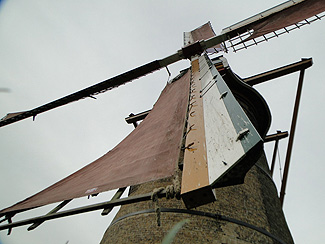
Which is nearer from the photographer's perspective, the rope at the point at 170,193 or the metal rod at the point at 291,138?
the rope at the point at 170,193

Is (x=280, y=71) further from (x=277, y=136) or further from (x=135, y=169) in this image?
(x=135, y=169)

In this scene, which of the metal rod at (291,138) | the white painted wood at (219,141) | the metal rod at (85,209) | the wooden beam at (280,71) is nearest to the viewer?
the white painted wood at (219,141)

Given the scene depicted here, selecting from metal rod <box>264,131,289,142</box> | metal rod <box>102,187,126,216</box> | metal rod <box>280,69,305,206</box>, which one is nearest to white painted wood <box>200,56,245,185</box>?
metal rod <box>102,187,126,216</box>

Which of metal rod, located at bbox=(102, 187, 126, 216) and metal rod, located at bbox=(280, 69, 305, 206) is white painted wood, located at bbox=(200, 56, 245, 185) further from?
metal rod, located at bbox=(280, 69, 305, 206)

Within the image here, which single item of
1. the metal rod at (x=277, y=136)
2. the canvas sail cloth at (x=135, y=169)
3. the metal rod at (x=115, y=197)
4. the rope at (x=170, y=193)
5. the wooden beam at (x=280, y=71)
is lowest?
the metal rod at (x=277, y=136)

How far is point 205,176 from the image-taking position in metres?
1.30

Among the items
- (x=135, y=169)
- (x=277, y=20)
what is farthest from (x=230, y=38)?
(x=135, y=169)

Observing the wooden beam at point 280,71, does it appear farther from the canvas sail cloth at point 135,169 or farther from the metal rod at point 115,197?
the metal rod at point 115,197

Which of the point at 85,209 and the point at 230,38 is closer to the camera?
the point at 85,209

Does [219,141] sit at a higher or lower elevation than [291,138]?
higher

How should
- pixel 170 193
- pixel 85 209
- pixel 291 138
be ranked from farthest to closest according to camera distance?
1. pixel 291 138
2. pixel 85 209
3. pixel 170 193

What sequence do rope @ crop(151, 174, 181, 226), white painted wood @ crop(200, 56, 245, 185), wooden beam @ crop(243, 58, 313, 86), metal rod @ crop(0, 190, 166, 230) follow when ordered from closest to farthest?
white painted wood @ crop(200, 56, 245, 185), rope @ crop(151, 174, 181, 226), metal rod @ crop(0, 190, 166, 230), wooden beam @ crop(243, 58, 313, 86)

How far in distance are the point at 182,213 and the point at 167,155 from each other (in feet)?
6.24

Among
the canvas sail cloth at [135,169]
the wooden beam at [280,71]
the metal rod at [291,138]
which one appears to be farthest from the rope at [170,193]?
the wooden beam at [280,71]
